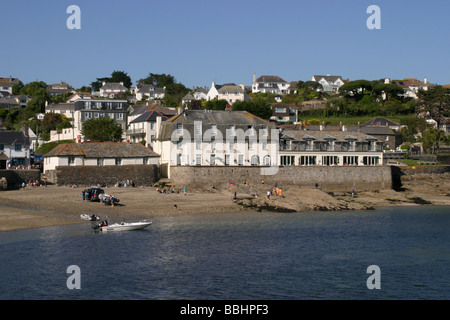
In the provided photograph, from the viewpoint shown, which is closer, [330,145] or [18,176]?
[18,176]

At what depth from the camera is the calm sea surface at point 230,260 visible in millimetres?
31797

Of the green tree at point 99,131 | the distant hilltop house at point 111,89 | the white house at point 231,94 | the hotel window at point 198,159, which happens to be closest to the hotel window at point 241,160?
the hotel window at point 198,159

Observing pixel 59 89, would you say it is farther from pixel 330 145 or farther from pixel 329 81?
pixel 330 145

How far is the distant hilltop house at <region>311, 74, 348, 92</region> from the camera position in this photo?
604ft

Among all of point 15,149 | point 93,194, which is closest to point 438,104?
point 15,149

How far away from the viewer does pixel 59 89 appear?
172500mm

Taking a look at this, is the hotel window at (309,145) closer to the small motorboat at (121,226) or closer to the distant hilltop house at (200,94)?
the small motorboat at (121,226)

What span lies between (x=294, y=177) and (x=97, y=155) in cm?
2625

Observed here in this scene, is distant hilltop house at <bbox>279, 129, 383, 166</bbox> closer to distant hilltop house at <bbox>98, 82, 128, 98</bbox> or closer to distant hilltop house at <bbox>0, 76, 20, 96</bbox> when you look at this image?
distant hilltop house at <bbox>98, 82, 128, 98</bbox>

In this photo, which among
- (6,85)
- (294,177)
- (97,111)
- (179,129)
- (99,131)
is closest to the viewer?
(179,129)
